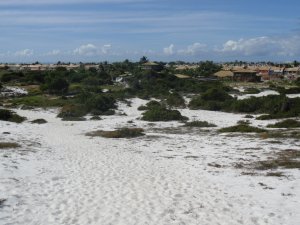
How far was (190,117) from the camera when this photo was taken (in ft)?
116

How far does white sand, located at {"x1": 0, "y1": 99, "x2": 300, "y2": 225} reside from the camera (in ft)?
32.1

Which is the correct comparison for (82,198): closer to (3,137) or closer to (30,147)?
(30,147)

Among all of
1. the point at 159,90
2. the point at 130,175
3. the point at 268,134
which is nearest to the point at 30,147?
the point at 130,175

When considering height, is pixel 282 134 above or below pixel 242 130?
above

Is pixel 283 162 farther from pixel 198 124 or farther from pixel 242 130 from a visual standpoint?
pixel 198 124

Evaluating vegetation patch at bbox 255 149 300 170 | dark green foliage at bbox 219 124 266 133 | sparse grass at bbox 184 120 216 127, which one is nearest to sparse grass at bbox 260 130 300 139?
dark green foliage at bbox 219 124 266 133

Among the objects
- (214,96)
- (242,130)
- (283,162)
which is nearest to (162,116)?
(242,130)

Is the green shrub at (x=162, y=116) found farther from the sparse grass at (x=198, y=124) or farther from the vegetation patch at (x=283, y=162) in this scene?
the vegetation patch at (x=283, y=162)

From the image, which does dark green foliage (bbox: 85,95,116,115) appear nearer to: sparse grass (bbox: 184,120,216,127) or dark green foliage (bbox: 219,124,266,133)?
sparse grass (bbox: 184,120,216,127)

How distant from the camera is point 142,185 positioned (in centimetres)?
1279

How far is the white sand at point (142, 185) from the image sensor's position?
9.80 meters

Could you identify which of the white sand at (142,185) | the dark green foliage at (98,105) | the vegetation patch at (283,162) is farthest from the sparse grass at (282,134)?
the dark green foliage at (98,105)

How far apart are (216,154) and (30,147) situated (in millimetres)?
7689

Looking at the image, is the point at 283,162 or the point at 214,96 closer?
the point at 283,162
